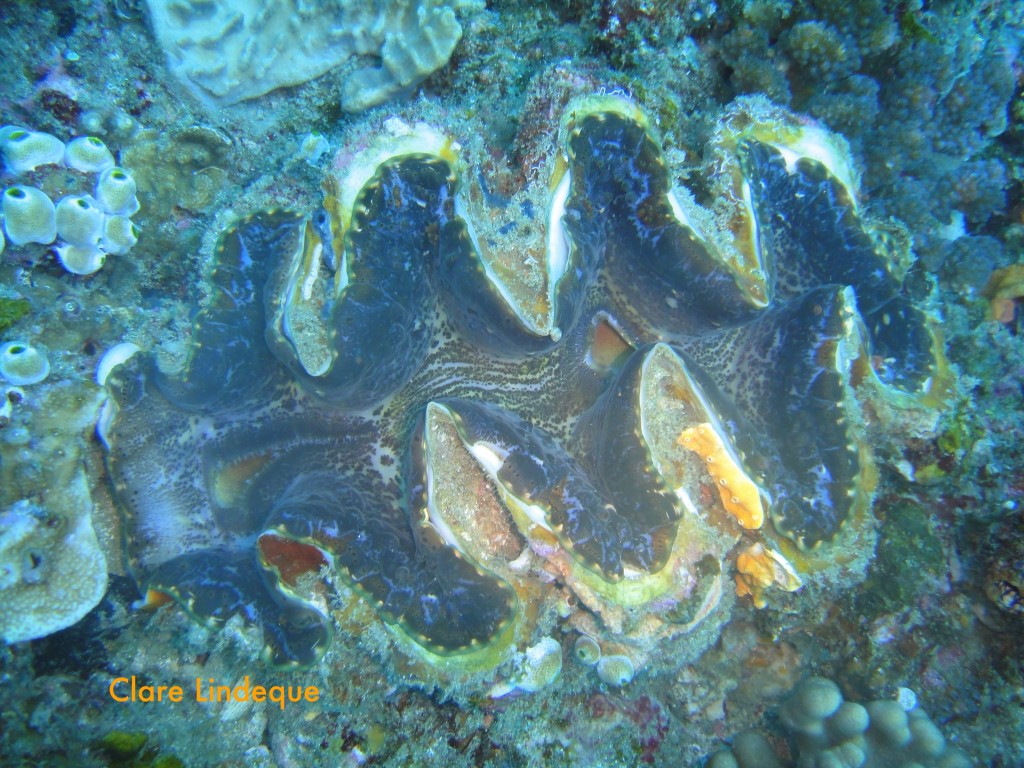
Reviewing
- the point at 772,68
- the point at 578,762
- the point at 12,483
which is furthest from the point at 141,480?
the point at 772,68

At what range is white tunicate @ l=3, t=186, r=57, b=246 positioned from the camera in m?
2.36

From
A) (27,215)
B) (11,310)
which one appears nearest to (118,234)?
(27,215)

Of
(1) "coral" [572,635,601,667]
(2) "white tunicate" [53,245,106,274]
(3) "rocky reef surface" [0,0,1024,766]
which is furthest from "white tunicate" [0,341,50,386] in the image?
(1) "coral" [572,635,601,667]

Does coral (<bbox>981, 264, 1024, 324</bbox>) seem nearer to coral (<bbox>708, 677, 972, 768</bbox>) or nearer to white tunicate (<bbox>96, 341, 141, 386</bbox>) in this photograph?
coral (<bbox>708, 677, 972, 768</bbox>)

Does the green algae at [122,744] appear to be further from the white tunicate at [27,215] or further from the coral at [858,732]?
the coral at [858,732]

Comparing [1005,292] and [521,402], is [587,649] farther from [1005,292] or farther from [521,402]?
[1005,292]

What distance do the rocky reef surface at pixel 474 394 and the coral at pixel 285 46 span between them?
21 mm

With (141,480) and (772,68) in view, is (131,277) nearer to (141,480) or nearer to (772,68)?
(141,480)

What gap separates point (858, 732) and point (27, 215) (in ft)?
16.9

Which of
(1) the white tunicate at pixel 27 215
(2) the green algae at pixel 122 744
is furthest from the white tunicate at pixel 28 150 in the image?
(2) the green algae at pixel 122 744

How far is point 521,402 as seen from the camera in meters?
2.64

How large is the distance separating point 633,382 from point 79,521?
8.04 ft

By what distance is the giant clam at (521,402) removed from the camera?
2.19m

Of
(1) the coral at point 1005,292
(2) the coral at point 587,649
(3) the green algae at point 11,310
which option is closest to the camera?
(3) the green algae at point 11,310
